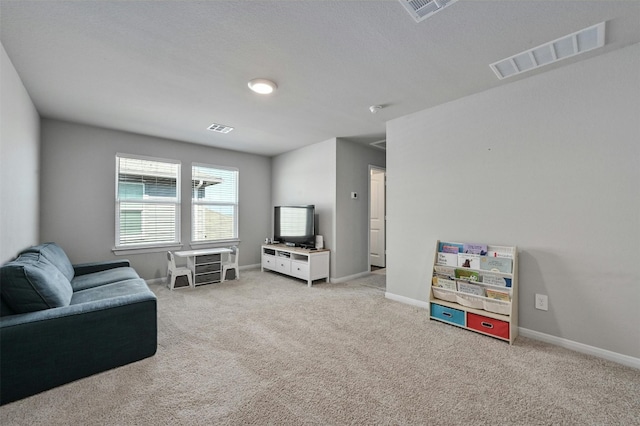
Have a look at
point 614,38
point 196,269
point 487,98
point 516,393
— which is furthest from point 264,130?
point 516,393

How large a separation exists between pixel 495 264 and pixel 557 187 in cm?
87

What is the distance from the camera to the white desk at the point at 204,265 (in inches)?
167

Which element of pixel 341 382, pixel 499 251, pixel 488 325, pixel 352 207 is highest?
pixel 352 207

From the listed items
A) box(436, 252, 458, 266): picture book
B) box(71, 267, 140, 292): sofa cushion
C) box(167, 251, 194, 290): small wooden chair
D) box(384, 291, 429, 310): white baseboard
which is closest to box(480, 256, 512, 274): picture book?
box(436, 252, 458, 266): picture book

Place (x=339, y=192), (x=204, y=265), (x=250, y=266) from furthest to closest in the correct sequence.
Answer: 1. (x=250, y=266)
2. (x=339, y=192)
3. (x=204, y=265)

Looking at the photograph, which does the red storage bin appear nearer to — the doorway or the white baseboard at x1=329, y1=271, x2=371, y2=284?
the white baseboard at x1=329, y1=271, x2=371, y2=284

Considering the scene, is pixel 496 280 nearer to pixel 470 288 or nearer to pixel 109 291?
pixel 470 288

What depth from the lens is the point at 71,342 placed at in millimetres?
1890

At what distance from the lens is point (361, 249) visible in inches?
197

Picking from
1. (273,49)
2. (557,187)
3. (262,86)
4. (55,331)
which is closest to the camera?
(55,331)

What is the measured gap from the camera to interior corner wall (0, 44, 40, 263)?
2.12 metres

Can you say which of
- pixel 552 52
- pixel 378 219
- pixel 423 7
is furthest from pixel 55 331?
pixel 378 219

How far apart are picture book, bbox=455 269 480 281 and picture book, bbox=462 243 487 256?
208 mm

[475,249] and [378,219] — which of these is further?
[378,219]
